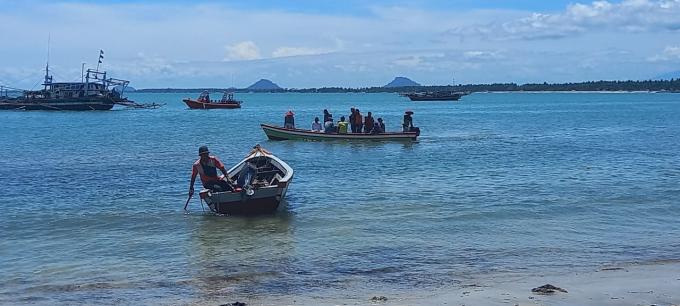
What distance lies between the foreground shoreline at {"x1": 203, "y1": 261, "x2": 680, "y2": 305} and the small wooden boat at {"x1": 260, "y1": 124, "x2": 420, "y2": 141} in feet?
83.9

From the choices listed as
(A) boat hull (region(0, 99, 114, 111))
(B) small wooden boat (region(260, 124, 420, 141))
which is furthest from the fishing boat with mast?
(B) small wooden boat (region(260, 124, 420, 141))

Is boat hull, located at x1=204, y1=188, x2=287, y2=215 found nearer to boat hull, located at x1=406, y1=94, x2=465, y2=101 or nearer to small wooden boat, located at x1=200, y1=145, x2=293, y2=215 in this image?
small wooden boat, located at x1=200, y1=145, x2=293, y2=215

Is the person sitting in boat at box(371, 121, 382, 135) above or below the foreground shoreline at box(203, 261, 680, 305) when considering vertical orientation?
above

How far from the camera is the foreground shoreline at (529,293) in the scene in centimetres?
1005

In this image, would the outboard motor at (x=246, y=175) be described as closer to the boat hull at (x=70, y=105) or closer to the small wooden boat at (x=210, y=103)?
the boat hull at (x=70, y=105)

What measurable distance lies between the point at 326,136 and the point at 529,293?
91.5 feet

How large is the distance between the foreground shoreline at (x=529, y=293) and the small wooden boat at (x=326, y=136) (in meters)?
25.6

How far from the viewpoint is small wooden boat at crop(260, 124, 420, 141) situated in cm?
3741

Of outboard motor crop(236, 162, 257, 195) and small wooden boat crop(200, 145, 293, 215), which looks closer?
small wooden boat crop(200, 145, 293, 215)

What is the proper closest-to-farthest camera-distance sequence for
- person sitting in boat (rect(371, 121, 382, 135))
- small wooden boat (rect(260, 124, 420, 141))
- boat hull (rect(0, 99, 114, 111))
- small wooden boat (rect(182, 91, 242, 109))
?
small wooden boat (rect(260, 124, 420, 141))
person sitting in boat (rect(371, 121, 382, 135))
boat hull (rect(0, 99, 114, 111))
small wooden boat (rect(182, 91, 242, 109))

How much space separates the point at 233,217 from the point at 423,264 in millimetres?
5765

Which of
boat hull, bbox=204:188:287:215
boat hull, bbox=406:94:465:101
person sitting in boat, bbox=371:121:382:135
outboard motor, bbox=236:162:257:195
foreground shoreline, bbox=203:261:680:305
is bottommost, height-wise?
foreground shoreline, bbox=203:261:680:305

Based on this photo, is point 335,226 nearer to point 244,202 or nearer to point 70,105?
point 244,202

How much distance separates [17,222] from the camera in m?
17.3
